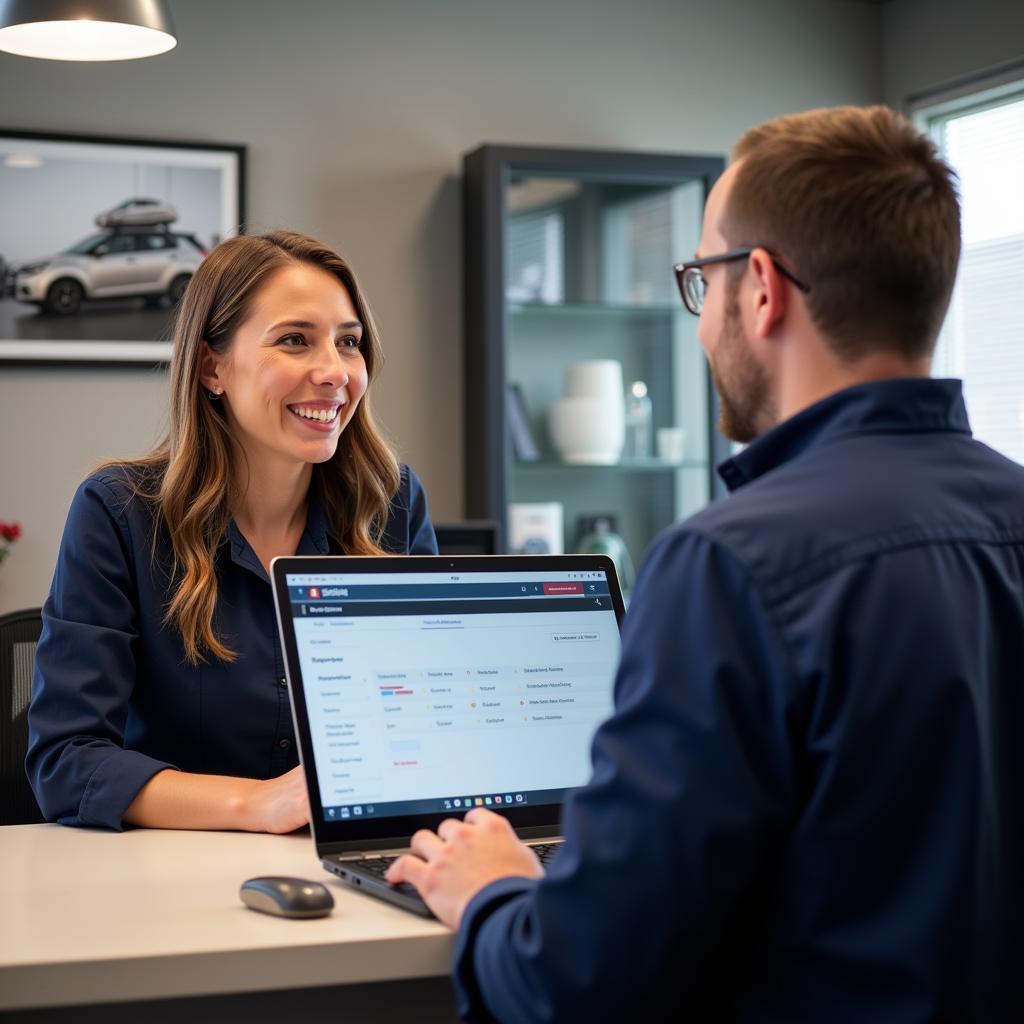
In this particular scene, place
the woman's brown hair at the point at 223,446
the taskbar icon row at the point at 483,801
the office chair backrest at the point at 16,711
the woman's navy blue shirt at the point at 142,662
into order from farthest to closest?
1. the office chair backrest at the point at 16,711
2. the woman's brown hair at the point at 223,446
3. the woman's navy blue shirt at the point at 142,662
4. the taskbar icon row at the point at 483,801

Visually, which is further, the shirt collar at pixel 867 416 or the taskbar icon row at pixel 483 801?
the taskbar icon row at pixel 483 801

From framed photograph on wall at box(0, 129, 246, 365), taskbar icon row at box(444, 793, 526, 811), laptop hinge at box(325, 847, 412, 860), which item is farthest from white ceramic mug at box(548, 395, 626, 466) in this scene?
laptop hinge at box(325, 847, 412, 860)

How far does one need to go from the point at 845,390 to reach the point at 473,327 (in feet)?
10.2

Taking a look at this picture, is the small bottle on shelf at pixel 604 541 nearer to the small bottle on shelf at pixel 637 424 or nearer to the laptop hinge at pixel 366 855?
the small bottle on shelf at pixel 637 424

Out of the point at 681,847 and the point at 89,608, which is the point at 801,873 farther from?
the point at 89,608

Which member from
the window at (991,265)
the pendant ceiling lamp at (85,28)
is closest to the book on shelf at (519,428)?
the window at (991,265)

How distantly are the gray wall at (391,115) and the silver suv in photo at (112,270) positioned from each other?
0.66ft

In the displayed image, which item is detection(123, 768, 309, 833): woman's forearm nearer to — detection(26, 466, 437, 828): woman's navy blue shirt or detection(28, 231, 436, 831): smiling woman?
detection(28, 231, 436, 831): smiling woman

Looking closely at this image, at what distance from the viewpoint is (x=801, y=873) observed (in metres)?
0.89

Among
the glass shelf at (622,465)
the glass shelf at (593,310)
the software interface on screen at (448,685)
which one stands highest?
the glass shelf at (593,310)

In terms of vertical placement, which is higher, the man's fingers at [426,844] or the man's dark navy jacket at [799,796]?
the man's dark navy jacket at [799,796]

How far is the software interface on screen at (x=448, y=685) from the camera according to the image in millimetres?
1329

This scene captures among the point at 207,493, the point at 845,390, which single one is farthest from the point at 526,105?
the point at 845,390

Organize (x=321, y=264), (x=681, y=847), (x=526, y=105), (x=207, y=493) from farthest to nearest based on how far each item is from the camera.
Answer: (x=526, y=105) → (x=321, y=264) → (x=207, y=493) → (x=681, y=847)
